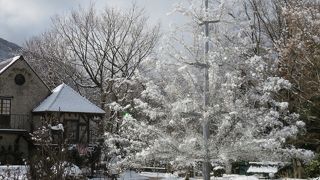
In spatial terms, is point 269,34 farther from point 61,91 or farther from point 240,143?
point 240,143

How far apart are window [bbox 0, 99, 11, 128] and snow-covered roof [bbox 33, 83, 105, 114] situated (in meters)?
1.70

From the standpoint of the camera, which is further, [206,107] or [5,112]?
[5,112]

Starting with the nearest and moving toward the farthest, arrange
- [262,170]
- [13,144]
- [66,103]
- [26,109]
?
[262,170] < [66,103] < [13,144] < [26,109]

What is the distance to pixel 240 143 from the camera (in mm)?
12695

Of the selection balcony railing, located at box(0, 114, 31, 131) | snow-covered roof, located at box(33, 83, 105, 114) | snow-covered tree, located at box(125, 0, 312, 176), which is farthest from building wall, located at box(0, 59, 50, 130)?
snow-covered tree, located at box(125, 0, 312, 176)

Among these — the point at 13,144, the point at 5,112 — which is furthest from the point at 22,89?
the point at 13,144

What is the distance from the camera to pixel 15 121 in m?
31.5

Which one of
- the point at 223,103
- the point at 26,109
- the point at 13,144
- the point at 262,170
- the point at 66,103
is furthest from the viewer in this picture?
the point at 26,109

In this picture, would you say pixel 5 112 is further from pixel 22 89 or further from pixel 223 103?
pixel 223 103

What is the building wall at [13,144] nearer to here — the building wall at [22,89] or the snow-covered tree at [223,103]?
the building wall at [22,89]

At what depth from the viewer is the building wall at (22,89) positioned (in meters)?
31.6

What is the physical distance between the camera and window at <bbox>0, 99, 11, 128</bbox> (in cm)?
3128

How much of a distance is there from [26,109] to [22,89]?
1.33 m

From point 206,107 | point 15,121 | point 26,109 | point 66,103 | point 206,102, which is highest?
point 66,103
